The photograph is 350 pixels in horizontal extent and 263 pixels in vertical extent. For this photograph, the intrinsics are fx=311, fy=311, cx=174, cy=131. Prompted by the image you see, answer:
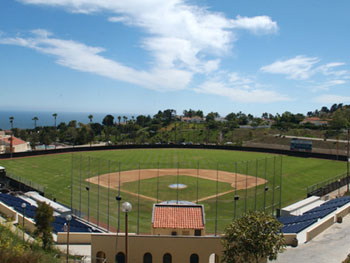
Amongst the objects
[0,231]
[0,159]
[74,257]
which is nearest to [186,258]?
[74,257]

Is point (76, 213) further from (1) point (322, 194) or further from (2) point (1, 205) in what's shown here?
(1) point (322, 194)

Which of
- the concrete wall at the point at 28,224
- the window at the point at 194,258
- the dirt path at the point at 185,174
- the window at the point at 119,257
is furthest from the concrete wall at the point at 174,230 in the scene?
the dirt path at the point at 185,174

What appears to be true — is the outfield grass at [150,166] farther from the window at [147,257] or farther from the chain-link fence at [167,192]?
the window at [147,257]

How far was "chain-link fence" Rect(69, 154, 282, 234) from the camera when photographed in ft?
92.9

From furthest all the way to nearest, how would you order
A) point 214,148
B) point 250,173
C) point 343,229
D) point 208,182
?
1. point 214,148
2. point 250,173
3. point 208,182
4. point 343,229

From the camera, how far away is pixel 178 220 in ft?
60.9

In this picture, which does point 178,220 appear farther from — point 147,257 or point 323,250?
point 323,250

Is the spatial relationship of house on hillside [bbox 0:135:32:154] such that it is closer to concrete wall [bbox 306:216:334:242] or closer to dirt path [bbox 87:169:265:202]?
dirt path [bbox 87:169:265:202]

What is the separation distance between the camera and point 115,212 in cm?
3009

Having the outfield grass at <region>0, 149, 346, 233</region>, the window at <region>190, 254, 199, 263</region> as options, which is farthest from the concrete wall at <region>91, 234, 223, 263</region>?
the outfield grass at <region>0, 149, 346, 233</region>

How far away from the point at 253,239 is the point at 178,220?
5.55 meters

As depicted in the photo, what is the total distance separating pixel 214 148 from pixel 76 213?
56960 millimetres

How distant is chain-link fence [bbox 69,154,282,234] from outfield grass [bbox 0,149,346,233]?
0.10 meters

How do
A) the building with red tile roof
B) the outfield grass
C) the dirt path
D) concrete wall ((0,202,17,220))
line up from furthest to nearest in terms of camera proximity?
the dirt path < the outfield grass < concrete wall ((0,202,17,220)) < the building with red tile roof
